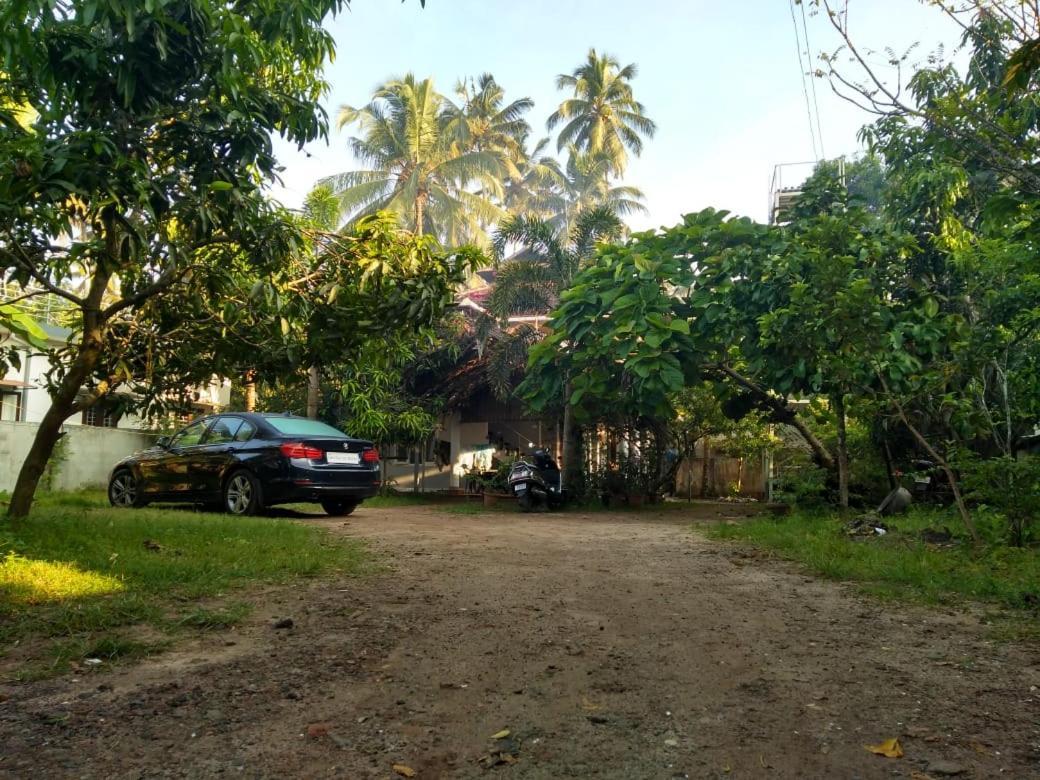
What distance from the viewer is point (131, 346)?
763cm

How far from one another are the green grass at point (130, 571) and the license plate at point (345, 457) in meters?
2.10

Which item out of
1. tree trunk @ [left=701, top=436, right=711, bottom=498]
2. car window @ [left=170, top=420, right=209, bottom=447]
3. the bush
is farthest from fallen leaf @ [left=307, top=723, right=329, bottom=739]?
tree trunk @ [left=701, top=436, right=711, bottom=498]

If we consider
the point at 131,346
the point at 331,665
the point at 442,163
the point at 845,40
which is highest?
the point at 442,163

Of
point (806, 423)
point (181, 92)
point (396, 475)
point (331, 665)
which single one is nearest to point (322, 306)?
point (181, 92)

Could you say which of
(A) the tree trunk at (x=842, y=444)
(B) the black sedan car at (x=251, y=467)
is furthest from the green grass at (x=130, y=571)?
(A) the tree trunk at (x=842, y=444)

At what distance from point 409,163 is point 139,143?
24436 millimetres

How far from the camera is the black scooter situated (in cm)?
1527

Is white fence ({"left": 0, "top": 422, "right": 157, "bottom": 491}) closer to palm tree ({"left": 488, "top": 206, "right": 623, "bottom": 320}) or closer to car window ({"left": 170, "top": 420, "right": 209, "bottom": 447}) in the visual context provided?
car window ({"left": 170, "top": 420, "right": 209, "bottom": 447})

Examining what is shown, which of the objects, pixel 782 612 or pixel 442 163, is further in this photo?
pixel 442 163

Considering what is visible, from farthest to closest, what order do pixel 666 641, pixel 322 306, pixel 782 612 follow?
pixel 322 306 < pixel 782 612 < pixel 666 641

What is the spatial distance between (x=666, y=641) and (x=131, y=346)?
5816 mm

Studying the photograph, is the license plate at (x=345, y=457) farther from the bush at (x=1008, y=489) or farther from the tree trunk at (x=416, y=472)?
the tree trunk at (x=416, y=472)

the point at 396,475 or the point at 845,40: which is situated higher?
the point at 845,40

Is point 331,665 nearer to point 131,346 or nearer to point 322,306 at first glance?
point 322,306
